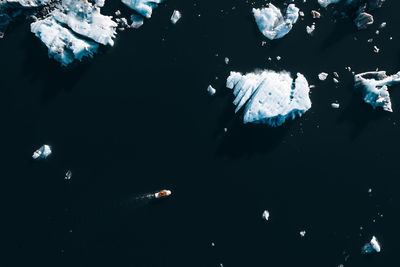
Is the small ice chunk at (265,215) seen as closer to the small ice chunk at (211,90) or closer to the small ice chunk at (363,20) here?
the small ice chunk at (211,90)

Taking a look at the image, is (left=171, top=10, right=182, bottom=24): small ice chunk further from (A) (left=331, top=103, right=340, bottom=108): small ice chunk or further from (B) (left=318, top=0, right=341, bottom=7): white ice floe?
(A) (left=331, top=103, right=340, bottom=108): small ice chunk

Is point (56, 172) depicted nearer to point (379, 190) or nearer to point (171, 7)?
point (171, 7)

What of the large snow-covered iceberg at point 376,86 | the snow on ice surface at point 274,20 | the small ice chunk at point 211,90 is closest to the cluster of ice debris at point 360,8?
the snow on ice surface at point 274,20

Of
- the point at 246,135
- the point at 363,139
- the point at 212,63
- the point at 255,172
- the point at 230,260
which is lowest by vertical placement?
the point at 230,260

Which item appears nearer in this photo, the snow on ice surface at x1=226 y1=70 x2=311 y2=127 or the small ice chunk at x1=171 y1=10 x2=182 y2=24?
the snow on ice surface at x1=226 y1=70 x2=311 y2=127

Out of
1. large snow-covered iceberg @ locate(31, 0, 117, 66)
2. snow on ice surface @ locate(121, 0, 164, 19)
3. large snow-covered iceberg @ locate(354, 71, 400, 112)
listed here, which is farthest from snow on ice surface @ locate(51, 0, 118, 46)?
A: large snow-covered iceberg @ locate(354, 71, 400, 112)

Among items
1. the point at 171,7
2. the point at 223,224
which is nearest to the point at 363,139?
the point at 223,224

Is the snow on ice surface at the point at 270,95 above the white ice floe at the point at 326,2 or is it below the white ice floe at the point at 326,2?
below
